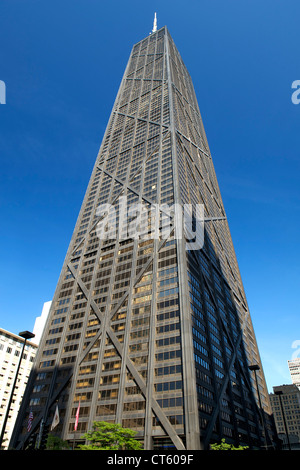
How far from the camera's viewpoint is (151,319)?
66.6 m

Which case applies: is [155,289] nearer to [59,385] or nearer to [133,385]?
[133,385]

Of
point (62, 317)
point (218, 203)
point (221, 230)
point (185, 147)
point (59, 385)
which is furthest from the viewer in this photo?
point (218, 203)

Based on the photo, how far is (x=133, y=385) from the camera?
198 feet

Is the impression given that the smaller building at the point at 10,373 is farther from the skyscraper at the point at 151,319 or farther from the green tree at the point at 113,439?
the green tree at the point at 113,439

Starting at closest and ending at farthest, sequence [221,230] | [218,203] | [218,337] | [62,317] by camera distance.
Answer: [218,337] < [62,317] < [221,230] < [218,203]

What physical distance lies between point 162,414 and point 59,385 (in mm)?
27573

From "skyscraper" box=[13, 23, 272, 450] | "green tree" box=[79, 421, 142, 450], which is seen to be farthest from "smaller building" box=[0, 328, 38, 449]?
"green tree" box=[79, 421, 142, 450]

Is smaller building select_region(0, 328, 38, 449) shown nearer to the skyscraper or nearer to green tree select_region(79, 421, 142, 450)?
the skyscraper

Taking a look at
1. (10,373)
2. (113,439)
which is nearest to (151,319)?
(113,439)

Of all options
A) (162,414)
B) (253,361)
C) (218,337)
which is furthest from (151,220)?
(253,361)

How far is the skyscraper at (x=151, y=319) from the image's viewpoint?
189 ft

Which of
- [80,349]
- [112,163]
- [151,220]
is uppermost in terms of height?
[112,163]

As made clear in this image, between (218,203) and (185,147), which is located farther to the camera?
(218,203)

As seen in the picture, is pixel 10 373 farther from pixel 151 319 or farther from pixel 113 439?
pixel 113 439
